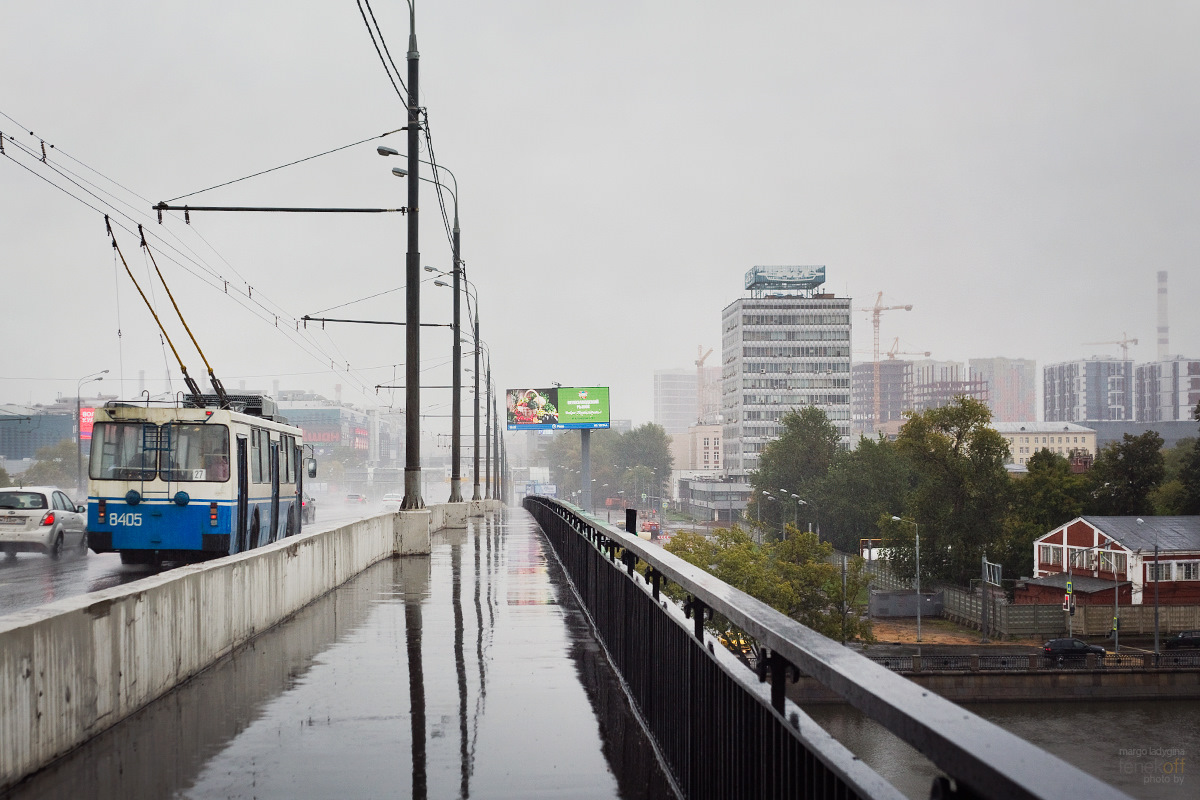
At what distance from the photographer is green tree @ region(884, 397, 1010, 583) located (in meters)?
87.8

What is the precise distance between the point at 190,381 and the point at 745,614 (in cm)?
1820

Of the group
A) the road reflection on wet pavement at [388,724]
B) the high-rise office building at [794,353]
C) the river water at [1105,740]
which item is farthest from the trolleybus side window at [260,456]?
the high-rise office building at [794,353]

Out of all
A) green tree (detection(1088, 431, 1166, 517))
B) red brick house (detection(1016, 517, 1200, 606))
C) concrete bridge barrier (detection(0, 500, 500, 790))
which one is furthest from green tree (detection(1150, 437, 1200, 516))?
concrete bridge barrier (detection(0, 500, 500, 790))

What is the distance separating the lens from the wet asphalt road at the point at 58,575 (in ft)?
51.0

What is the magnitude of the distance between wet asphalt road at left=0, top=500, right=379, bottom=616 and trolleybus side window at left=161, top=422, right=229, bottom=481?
6.05ft

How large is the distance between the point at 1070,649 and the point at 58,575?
5373 cm

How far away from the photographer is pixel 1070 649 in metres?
59.4

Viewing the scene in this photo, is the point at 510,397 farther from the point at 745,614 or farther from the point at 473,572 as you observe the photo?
the point at 745,614

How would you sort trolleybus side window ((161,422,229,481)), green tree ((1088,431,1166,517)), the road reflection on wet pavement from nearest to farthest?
the road reflection on wet pavement < trolleybus side window ((161,422,229,481)) < green tree ((1088,431,1166,517))

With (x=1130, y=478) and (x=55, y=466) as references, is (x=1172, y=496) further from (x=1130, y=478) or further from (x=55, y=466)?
(x=55, y=466)

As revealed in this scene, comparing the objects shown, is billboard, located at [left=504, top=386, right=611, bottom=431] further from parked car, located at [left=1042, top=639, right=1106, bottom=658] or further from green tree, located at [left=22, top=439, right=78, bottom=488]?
green tree, located at [left=22, top=439, right=78, bottom=488]

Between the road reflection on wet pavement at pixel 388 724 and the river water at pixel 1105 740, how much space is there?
92.7 feet

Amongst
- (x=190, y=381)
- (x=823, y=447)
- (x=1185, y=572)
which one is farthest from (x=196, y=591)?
(x=823, y=447)

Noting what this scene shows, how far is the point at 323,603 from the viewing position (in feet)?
43.5
